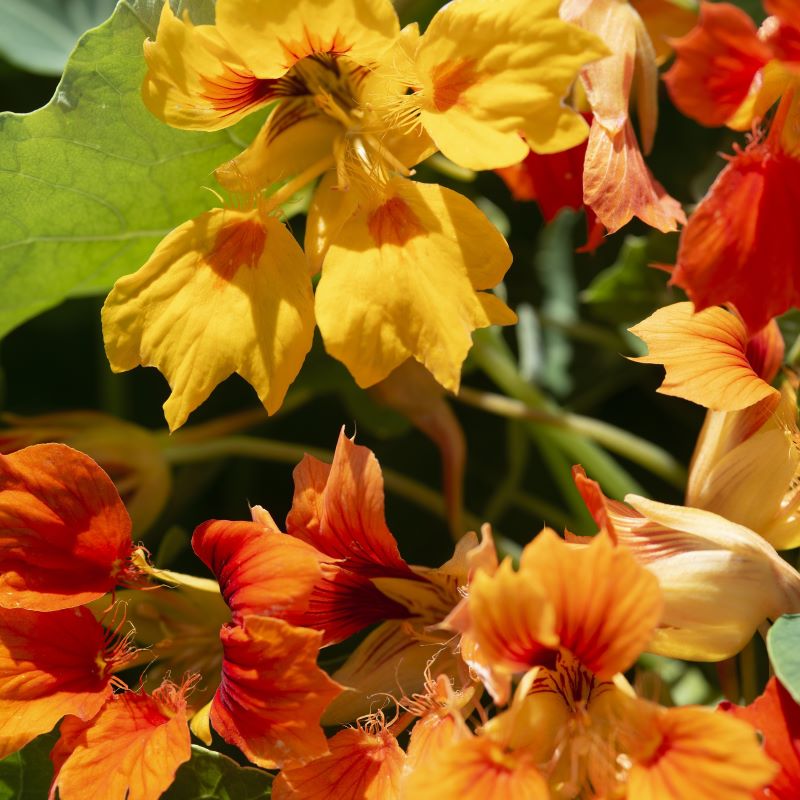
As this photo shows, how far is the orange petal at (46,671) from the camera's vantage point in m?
0.58

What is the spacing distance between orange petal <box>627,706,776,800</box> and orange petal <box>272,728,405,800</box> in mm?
139

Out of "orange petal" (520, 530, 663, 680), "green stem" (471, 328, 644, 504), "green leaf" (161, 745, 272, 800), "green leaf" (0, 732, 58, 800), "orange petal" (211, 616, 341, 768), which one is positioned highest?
"orange petal" (520, 530, 663, 680)

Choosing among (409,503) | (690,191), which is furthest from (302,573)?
(690,191)

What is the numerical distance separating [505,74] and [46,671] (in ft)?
1.35

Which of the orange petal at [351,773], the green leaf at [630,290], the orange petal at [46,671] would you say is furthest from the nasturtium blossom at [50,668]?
the green leaf at [630,290]

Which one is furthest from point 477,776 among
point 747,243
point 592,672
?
point 747,243

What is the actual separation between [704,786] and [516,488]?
54 cm

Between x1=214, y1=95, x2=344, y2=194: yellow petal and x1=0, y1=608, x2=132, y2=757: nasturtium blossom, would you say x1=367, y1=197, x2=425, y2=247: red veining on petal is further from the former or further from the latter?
x1=0, y1=608, x2=132, y2=757: nasturtium blossom

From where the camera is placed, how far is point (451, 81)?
60 cm

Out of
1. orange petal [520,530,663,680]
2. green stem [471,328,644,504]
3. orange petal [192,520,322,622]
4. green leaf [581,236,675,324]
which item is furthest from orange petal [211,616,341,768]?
green leaf [581,236,675,324]

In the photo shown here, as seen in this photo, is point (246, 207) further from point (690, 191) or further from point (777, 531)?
point (690, 191)

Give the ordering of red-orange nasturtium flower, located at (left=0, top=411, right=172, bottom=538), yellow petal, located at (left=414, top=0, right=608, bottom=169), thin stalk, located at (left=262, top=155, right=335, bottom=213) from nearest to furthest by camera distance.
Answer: yellow petal, located at (left=414, top=0, right=608, bottom=169)
thin stalk, located at (left=262, top=155, right=335, bottom=213)
red-orange nasturtium flower, located at (left=0, top=411, right=172, bottom=538)

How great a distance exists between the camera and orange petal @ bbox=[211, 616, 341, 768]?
540 mm

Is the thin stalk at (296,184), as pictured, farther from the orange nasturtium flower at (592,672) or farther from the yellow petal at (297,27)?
the orange nasturtium flower at (592,672)
